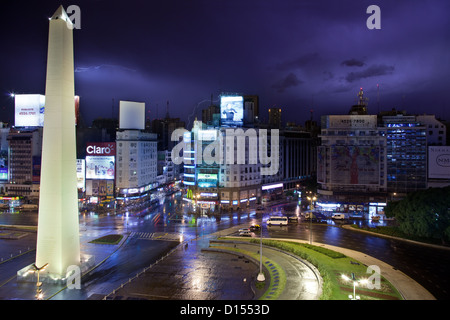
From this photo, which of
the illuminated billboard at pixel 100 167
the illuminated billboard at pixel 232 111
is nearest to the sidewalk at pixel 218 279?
the illuminated billboard at pixel 232 111

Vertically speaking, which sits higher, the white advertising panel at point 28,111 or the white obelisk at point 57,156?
the white advertising panel at point 28,111

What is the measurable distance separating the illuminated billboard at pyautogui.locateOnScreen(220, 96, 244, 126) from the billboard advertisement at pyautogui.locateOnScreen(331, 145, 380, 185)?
2287 cm

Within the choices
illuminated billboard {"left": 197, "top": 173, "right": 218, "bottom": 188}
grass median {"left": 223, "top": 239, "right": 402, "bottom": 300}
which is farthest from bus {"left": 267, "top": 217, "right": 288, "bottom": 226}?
illuminated billboard {"left": 197, "top": 173, "right": 218, "bottom": 188}

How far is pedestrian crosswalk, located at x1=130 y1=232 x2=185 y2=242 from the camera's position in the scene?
50.2m

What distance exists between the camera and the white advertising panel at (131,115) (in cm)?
8962

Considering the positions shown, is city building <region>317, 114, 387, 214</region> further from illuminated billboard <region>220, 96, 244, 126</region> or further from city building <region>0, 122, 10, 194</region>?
city building <region>0, 122, 10, 194</region>

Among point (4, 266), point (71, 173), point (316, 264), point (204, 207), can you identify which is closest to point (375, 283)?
point (316, 264)

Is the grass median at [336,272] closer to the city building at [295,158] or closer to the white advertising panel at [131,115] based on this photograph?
the city building at [295,158]

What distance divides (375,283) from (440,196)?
24.1 meters

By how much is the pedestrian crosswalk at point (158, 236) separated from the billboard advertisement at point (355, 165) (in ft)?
133

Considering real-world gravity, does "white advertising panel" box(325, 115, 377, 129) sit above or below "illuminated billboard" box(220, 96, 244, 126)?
below

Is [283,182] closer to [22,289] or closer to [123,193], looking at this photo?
[123,193]

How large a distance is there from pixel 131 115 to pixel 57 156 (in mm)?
62030

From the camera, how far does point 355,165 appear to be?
75.8 meters
